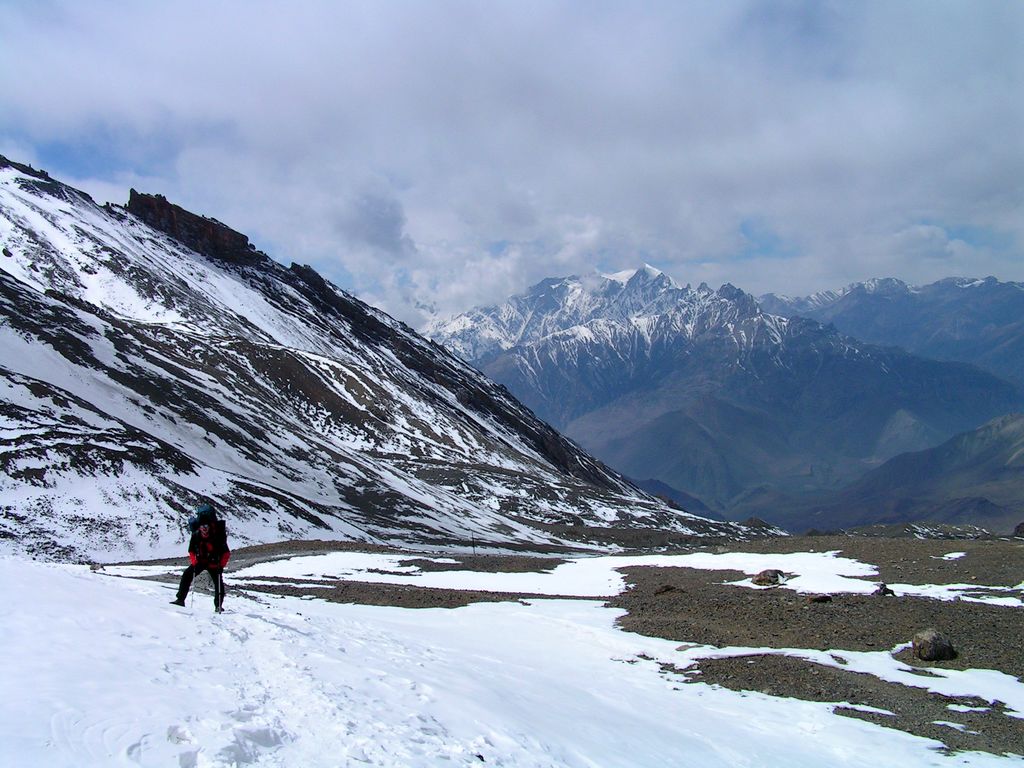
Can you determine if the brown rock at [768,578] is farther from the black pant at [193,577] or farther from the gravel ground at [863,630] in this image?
the black pant at [193,577]

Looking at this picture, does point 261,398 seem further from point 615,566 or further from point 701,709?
point 701,709

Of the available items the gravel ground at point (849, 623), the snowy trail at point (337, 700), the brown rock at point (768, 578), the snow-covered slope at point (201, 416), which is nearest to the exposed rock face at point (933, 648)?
the gravel ground at point (849, 623)

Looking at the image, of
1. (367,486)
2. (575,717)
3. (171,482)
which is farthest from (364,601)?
(367,486)

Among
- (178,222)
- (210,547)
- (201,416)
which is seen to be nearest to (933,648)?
(210,547)

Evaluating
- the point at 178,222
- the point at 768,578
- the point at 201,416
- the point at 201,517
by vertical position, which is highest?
the point at 178,222

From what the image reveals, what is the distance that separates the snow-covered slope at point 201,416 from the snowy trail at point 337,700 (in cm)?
3046

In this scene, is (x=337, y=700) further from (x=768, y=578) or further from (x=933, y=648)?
(x=768, y=578)

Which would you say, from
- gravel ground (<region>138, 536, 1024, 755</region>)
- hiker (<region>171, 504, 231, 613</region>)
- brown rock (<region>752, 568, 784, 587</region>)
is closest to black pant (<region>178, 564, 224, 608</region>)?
hiker (<region>171, 504, 231, 613</region>)

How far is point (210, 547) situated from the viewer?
15.9 metres

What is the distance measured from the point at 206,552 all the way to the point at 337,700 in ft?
24.5

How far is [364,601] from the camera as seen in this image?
81.9ft

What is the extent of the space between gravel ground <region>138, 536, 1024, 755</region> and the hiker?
9775mm

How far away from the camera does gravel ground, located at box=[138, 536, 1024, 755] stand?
13.6m

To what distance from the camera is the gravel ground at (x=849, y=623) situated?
44.6ft
